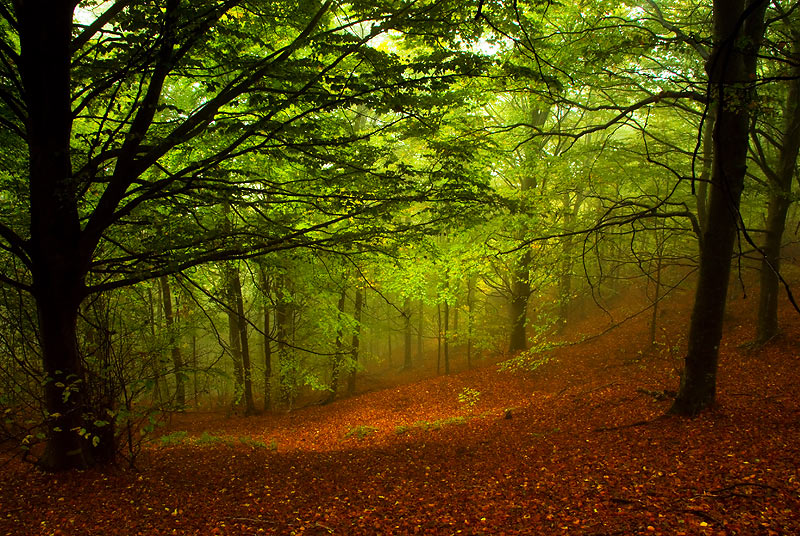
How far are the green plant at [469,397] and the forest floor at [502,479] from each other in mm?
3964

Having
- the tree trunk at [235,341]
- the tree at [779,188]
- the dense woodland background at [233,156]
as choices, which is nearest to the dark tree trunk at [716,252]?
the dense woodland background at [233,156]

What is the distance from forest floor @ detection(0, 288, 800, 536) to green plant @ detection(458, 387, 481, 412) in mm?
3964

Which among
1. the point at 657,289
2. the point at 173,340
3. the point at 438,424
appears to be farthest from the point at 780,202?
the point at 173,340

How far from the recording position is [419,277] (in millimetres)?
14945

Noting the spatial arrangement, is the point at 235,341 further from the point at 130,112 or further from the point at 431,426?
the point at 130,112

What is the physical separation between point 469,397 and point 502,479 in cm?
895

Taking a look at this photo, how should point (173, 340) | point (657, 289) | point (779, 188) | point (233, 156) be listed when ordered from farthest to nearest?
1. point (173, 340)
2. point (657, 289)
3. point (779, 188)
4. point (233, 156)

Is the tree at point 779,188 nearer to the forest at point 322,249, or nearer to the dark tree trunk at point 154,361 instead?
the forest at point 322,249

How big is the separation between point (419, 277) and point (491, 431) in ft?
22.7

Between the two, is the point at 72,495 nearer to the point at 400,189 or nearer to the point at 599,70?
the point at 400,189

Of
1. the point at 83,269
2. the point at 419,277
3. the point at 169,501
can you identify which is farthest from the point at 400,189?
the point at 419,277

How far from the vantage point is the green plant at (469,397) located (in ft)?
45.3

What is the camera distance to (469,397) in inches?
576

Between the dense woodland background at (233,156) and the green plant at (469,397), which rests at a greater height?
the dense woodland background at (233,156)
